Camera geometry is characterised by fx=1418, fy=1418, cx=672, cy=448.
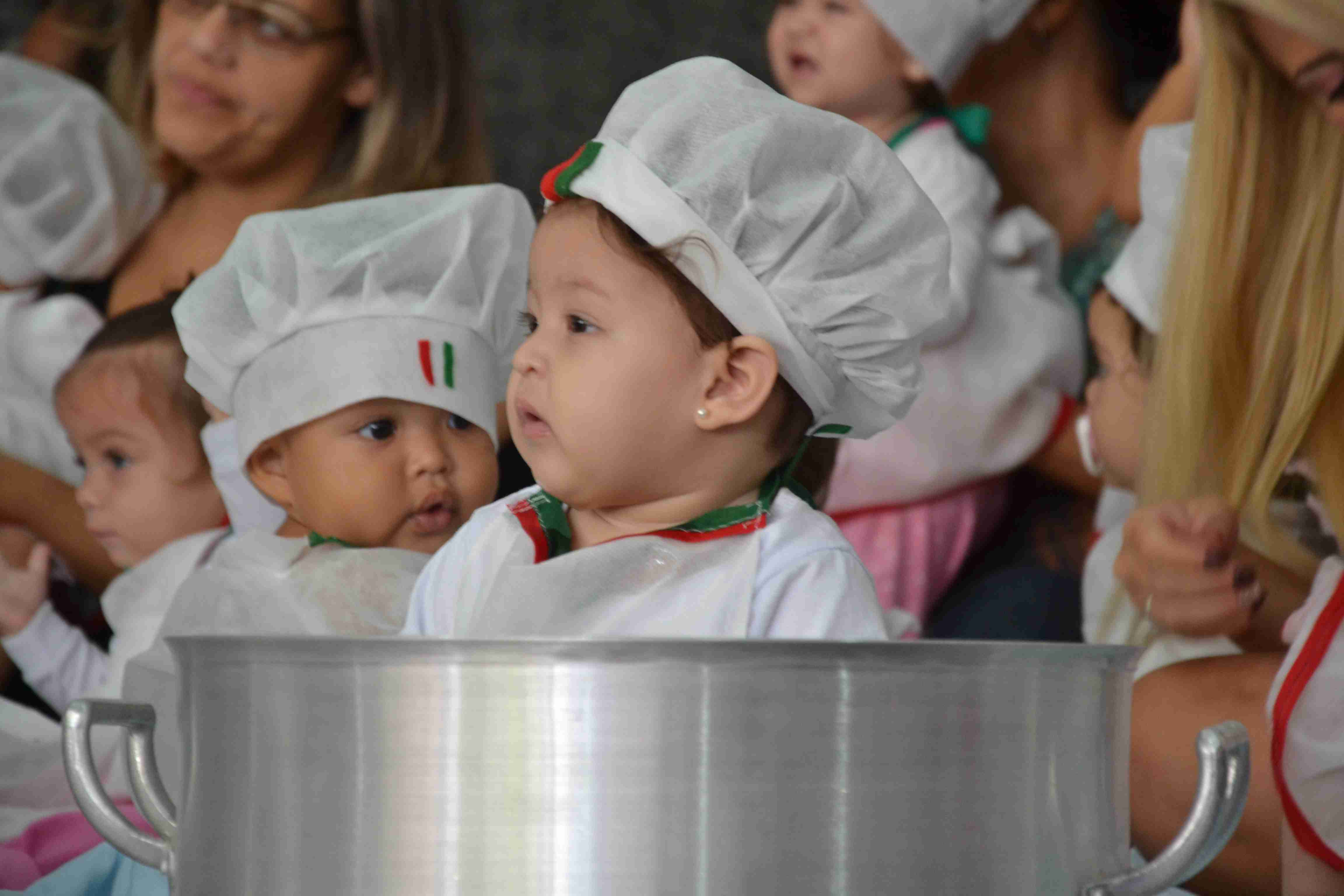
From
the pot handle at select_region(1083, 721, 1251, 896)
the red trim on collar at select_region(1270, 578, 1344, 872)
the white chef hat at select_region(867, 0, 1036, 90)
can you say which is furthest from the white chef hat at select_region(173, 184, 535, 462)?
the white chef hat at select_region(867, 0, 1036, 90)

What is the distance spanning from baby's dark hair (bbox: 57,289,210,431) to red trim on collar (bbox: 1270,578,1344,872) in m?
0.76

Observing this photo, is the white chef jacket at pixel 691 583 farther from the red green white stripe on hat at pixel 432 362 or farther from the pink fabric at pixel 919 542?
the pink fabric at pixel 919 542

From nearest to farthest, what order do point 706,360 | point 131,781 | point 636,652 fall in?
point 636,652 → point 131,781 → point 706,360

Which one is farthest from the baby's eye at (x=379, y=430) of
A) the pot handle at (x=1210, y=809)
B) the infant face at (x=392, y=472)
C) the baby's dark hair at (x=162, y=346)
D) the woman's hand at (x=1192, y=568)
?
the woman's hand at (x=1192, y=568)

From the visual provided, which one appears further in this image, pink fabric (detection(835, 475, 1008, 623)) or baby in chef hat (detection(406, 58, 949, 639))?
pink fabric (detection(835, 475, 1008, 623))

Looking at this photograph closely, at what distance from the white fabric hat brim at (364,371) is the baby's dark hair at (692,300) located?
15 cm

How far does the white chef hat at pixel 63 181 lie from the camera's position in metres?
1.42

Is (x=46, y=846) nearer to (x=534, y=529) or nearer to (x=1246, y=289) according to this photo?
(x=534, y=529)

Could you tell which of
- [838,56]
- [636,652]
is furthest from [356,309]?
[838,56]

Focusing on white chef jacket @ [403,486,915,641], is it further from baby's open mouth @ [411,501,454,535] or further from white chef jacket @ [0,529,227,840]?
white chef jacket @ [0,529,227,840]

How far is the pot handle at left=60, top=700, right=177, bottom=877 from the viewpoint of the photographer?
0.56m

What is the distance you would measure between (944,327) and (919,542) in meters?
0.22

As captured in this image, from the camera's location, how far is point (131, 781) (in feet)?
1.96

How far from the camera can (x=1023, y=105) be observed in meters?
1.71
